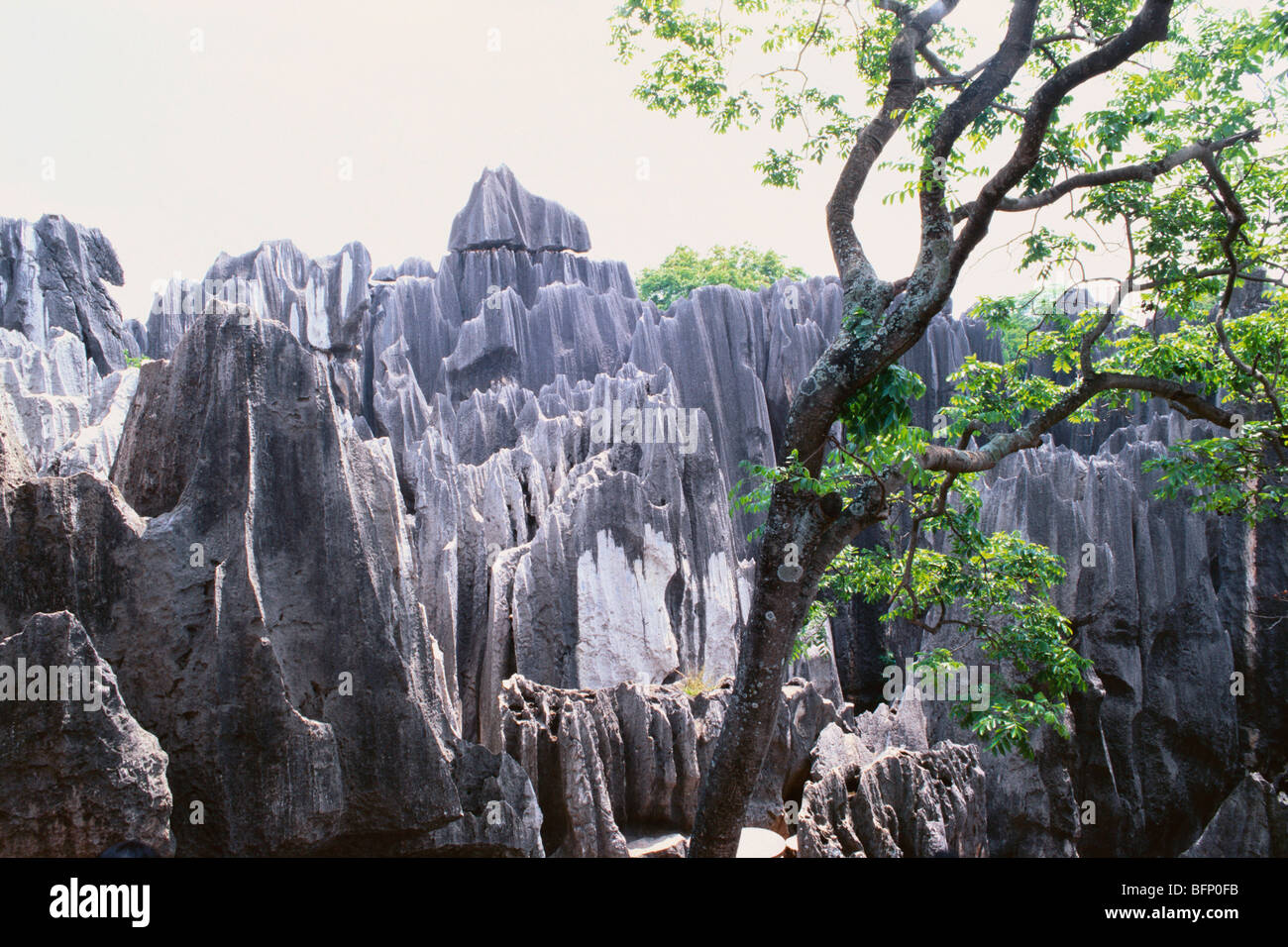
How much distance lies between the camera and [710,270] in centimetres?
3834

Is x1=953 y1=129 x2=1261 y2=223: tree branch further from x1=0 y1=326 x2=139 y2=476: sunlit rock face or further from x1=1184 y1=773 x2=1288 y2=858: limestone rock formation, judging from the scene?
x1=0 y1=326 x2=139 y2=476: sunlit rock face

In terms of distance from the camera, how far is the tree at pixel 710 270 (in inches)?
1491

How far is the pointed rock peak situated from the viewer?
97.4ft

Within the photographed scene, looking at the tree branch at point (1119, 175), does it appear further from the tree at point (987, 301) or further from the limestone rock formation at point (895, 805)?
the limestone rock formation at point (895, 805)

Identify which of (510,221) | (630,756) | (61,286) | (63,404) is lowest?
(630,756)

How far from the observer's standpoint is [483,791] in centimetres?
589

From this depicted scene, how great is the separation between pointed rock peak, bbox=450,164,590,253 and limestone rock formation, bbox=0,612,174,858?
26641 mm

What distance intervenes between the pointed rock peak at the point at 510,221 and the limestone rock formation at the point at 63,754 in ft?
87.4

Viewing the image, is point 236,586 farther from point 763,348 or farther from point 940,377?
point 940,377

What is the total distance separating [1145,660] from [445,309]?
2088 centimetres

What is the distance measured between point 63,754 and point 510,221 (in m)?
27.2

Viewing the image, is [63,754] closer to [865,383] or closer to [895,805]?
[865,383]

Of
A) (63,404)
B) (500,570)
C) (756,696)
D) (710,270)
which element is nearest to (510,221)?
(710,270)
